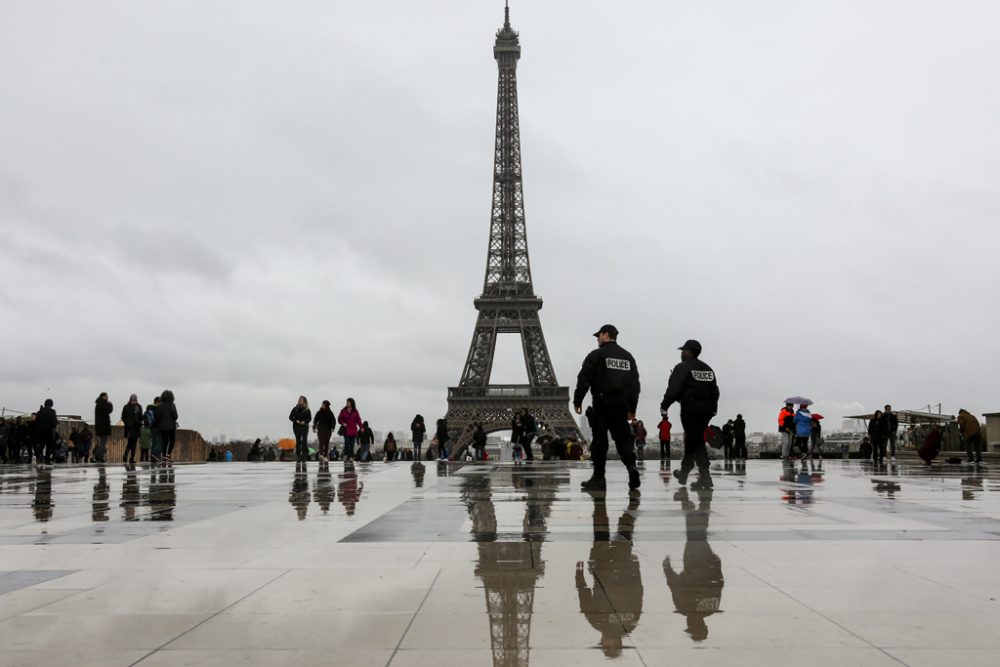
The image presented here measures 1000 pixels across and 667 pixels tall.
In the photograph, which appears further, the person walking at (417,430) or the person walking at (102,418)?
the person walking at (417,430)

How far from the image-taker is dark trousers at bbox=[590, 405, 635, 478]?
11.2 metres

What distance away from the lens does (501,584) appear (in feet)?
16.1

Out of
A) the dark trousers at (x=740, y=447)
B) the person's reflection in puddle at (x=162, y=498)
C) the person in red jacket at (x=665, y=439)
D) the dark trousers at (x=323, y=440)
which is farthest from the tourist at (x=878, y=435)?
the person's reflection in puddle at (x=162, y=498)

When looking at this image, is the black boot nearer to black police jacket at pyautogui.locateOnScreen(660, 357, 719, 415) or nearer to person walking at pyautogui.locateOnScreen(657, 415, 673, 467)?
black police jacket at pyautogui.locateOnScreen(660, 357, 719, 415)

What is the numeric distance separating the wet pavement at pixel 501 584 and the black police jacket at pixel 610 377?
206cm

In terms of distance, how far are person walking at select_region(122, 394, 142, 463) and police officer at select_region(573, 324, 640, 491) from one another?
575 inches

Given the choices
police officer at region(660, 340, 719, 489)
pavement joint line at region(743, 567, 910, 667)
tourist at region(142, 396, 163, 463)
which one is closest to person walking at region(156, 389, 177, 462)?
tourist at region(142, 396, 163, 463)

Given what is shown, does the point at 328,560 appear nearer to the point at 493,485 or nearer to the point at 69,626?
the point at 69,626

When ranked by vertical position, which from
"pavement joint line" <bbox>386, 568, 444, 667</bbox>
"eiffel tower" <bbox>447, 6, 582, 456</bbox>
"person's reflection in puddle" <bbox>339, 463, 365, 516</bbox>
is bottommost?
"person's reflection in puddle" <bbox>339, 463, 365, 516</bbox>

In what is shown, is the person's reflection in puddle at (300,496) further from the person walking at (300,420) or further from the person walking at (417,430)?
the person walking at (417,430)

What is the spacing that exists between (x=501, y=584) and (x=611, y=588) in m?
0.57

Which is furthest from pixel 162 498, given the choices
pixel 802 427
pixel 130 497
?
pixel 802 427

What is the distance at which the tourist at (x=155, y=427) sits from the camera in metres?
22.9

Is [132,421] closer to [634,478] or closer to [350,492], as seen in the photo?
[350,492]
